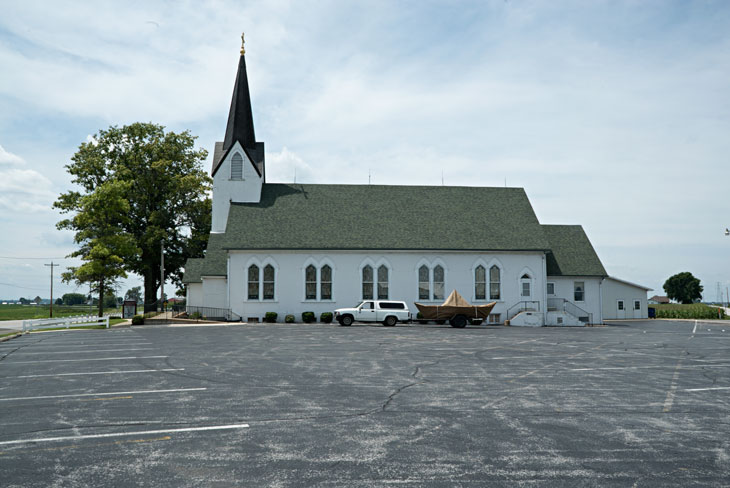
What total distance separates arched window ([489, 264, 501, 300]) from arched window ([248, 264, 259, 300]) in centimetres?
1754

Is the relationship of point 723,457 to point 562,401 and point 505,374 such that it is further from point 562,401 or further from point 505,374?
point 505,374

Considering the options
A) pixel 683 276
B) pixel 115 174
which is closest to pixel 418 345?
pixel 115 174

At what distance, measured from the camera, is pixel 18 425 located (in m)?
9.27

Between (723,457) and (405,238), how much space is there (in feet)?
115

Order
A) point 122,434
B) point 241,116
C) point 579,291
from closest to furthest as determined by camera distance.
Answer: point 122,434 < point 579,291 < point 241,116

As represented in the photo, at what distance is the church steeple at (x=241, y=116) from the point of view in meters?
47.2

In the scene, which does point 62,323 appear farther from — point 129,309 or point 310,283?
point 310,283

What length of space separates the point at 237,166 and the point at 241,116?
15.4 feet

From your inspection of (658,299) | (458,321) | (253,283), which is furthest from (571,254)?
(658,299)

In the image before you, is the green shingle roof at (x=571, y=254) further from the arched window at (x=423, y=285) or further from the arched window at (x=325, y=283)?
the arched window at (x=325, y=283)

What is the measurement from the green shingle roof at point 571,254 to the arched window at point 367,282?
14687 millimetres

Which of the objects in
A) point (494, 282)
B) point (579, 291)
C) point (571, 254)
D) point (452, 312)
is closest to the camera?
point (452, 312)

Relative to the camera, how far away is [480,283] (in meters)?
42.6

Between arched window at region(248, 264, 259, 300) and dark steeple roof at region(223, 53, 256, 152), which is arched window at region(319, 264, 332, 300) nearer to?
arched window at region(248, 264, 259, 300)
